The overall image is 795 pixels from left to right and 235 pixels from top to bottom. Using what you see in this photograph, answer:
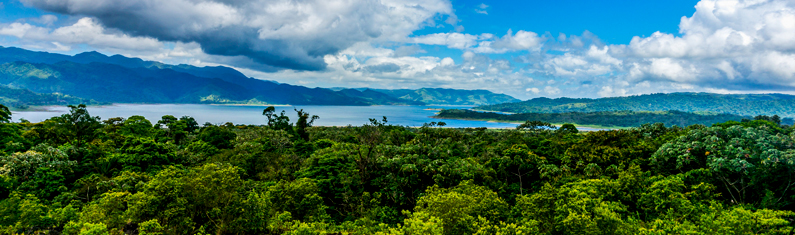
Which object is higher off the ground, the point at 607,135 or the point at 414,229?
the point at 607,135

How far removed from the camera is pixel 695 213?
Answer: 56.1 ft

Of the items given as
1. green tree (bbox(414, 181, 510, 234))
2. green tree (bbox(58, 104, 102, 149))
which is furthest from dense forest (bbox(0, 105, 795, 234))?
green tree (bbox(58, 104, 102, 149))

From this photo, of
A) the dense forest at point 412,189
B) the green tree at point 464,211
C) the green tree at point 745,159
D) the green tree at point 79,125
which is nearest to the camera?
the dense forest at point 412,189

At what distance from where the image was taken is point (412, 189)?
27.1 m

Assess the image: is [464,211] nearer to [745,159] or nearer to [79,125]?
[745,159]

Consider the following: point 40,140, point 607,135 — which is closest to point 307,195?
point 607,135

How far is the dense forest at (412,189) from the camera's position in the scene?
49.5ft

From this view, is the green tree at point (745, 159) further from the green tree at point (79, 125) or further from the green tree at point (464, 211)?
the green tree at point (79, 125)

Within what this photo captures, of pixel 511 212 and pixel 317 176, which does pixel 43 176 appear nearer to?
pixel 317 176

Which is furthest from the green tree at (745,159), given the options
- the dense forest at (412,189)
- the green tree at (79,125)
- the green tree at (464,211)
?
the green tree at (79,125)

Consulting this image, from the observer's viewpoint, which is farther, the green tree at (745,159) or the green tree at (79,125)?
the green tree at (79,125)

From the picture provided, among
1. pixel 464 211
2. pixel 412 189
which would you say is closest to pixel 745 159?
pixel 464 211

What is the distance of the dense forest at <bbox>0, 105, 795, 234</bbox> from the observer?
1508 cm

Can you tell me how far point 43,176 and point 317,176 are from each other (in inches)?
697
